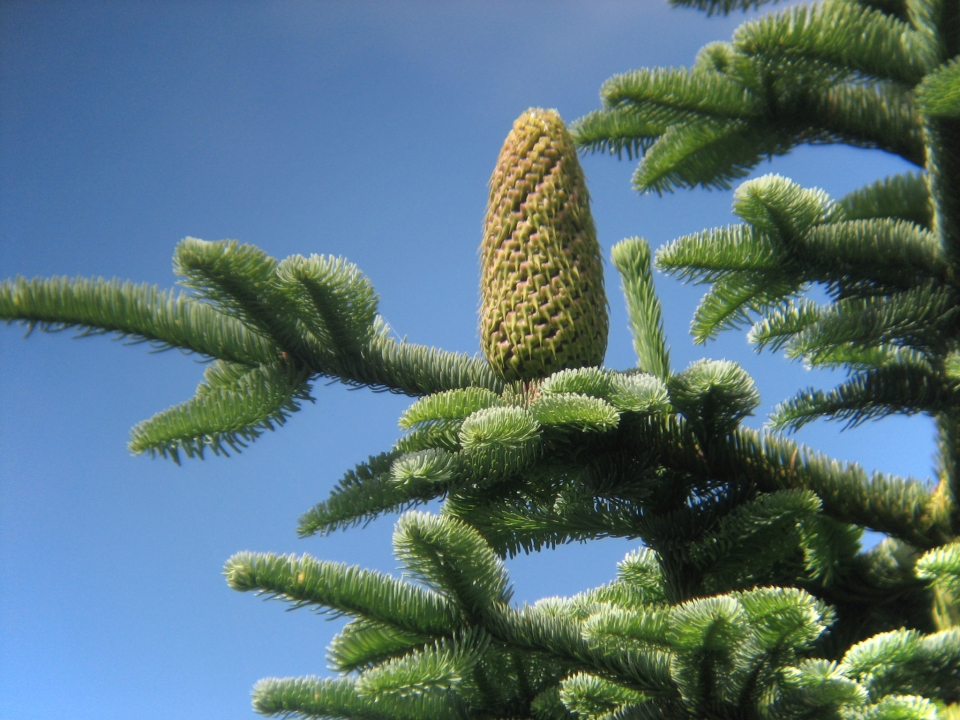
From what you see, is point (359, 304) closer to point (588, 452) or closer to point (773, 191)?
point (588, 452)

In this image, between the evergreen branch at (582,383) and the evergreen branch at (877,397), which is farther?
the evergreen branch at (877,397)

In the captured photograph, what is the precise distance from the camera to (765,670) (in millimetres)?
1078

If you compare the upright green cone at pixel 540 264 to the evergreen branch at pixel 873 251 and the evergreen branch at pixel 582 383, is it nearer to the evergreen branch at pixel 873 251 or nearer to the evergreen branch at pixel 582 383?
the evergreen branch at pixel 582 383

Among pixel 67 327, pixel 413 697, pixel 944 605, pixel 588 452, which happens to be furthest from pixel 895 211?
pixel 67 327

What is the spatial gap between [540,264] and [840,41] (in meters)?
0.81

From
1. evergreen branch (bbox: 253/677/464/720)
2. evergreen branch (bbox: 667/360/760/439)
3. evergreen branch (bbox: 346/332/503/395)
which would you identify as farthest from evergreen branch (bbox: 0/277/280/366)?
evergreen branch (bbox: 667/360/760/439)

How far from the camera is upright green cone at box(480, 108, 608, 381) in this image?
1212 millimetres

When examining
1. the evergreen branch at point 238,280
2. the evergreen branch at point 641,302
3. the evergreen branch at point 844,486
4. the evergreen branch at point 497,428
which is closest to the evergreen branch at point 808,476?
the evergreen branch at point 844,486

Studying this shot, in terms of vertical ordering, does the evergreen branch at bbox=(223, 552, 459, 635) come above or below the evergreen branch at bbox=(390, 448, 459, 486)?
below

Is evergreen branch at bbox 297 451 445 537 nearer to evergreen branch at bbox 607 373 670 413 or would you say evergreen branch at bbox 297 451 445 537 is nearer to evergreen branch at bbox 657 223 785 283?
evergreen branch at bbox 607 373 670 413

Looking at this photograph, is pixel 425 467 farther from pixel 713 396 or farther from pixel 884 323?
pixel 884 323

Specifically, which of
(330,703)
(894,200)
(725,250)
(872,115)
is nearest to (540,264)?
(725,250)

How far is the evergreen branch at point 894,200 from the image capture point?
1855mm

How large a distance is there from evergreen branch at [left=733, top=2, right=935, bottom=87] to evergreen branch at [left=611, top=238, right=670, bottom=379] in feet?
1.70
